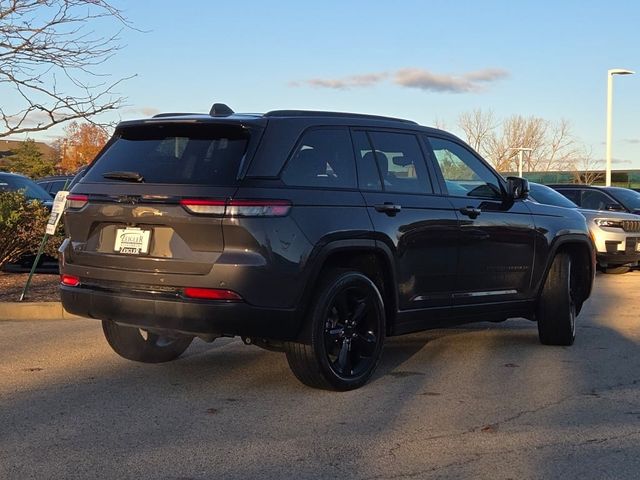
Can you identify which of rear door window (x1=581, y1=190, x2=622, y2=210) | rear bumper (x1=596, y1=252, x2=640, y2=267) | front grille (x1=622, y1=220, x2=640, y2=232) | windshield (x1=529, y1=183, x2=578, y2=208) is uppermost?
windshield (x1=529, y1=183, x2=578, y2=208)

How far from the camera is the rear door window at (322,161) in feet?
17.1

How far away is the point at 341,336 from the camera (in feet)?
18.0

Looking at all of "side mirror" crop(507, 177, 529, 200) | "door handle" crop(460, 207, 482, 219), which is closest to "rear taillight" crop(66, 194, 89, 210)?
"door handle" crop(460, 207, 482, 219)

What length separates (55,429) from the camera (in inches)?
181

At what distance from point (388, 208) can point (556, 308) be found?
95.7 inches

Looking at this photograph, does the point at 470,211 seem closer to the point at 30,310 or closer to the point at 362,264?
the point at 362,264

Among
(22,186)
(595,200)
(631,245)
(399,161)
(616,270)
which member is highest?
(399,161)

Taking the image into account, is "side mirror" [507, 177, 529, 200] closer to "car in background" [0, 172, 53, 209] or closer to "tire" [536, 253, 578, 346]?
"tire" [536, 253, 578, 346]

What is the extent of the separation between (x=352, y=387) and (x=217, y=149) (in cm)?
192

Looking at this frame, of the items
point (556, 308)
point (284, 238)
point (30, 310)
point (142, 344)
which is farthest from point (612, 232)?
point (284, 238)

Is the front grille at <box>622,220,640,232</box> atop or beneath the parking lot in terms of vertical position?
atop

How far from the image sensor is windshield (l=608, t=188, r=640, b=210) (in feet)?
50.4

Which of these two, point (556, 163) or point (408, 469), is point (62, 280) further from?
point (556, 163)

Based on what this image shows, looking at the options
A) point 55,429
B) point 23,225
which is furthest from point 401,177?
point 23,225
